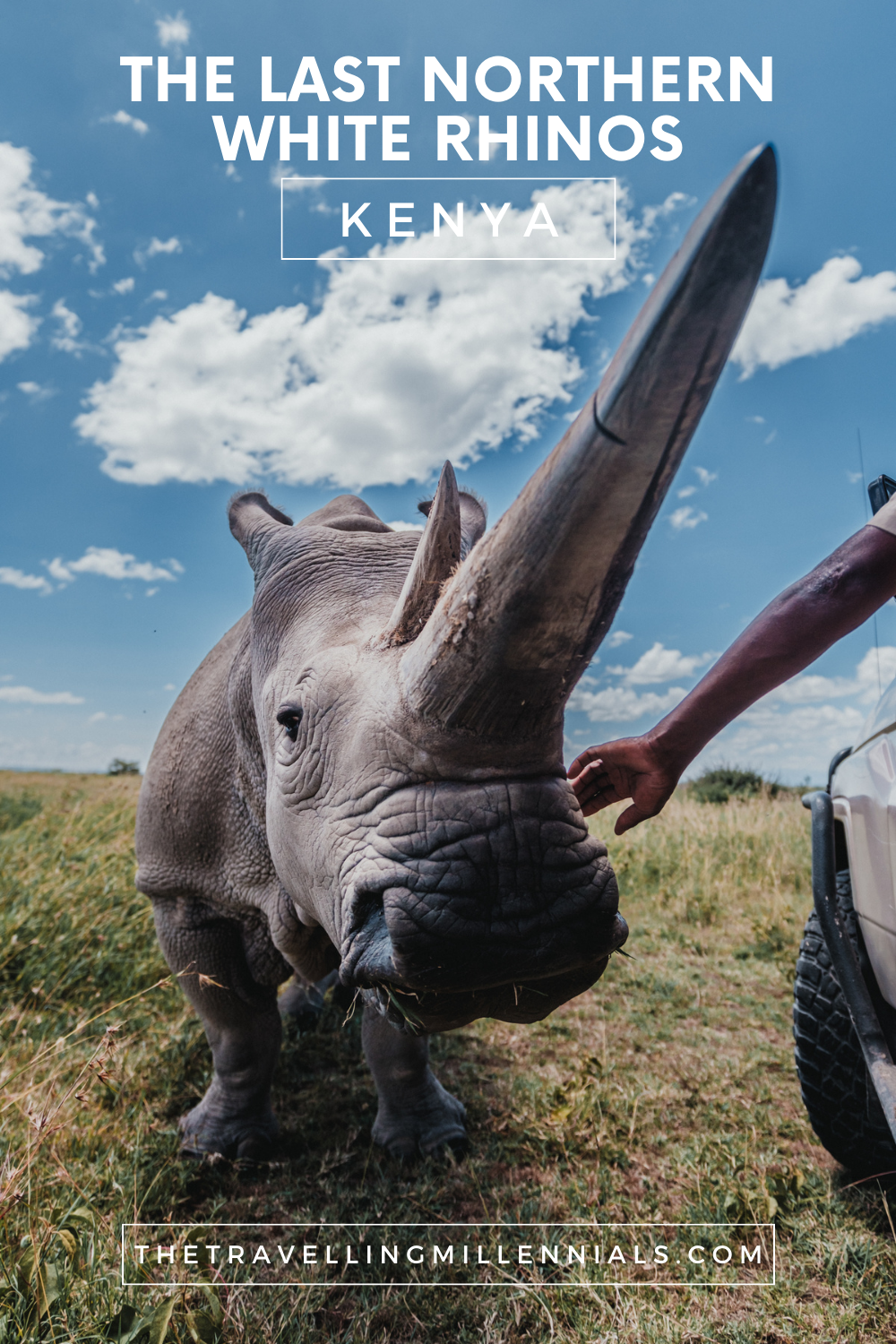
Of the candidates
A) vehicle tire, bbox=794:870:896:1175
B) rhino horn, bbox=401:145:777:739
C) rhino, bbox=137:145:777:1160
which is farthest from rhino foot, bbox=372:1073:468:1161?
rhino horn, bbox=401:145:777:739

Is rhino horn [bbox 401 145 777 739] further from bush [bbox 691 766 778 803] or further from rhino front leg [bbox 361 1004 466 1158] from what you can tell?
bush [bbox 691 766 778 803]

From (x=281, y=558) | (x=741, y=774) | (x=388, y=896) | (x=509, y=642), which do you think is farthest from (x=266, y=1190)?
(x=741, y=774)

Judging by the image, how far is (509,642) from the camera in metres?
1.66

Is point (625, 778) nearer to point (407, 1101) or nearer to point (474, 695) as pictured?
point (474, 695)

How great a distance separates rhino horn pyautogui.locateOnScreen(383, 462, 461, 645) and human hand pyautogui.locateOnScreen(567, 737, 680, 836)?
881 mm

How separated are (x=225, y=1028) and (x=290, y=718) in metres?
1.93

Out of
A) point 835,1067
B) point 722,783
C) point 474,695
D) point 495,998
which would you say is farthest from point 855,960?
point 722,783

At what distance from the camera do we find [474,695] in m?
1.76

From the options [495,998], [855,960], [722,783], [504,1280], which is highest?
[722,783]

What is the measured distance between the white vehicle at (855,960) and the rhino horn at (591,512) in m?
1.23

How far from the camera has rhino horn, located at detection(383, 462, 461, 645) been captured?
1.93 m

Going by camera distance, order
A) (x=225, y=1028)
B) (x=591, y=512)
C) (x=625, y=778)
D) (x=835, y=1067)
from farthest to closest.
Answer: (x=225, y=1028)
(x=835, y=1067)
(x=625, y=778)
(x=591, y=512)

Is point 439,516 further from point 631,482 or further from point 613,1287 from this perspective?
point 613,1287

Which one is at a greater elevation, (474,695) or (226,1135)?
(474,695)
